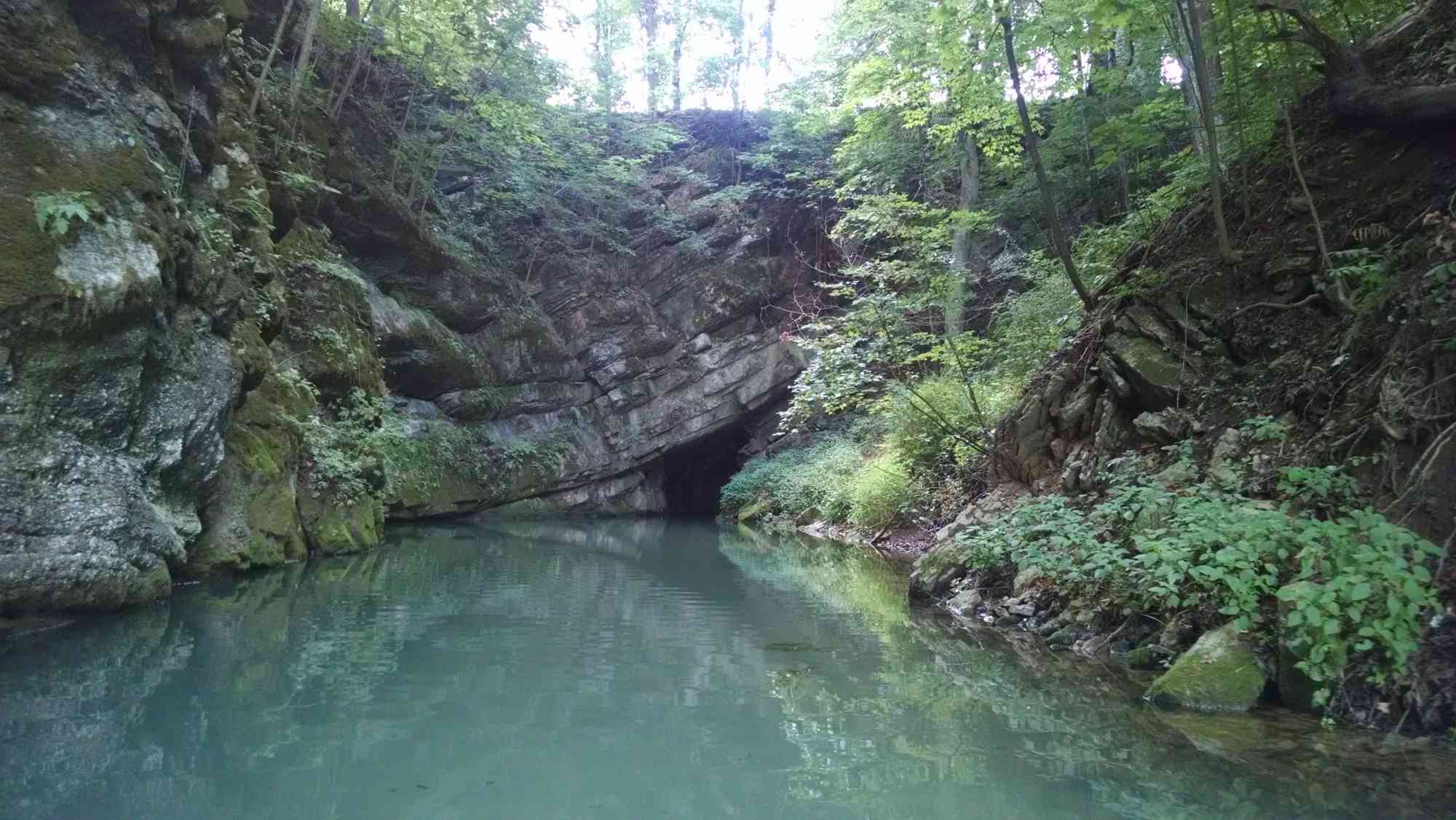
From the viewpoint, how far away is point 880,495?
1331 cm

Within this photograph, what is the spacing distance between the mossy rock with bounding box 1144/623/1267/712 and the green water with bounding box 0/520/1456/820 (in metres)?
0.18

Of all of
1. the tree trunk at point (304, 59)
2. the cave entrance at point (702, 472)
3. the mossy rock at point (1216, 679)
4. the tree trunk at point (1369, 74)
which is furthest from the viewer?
the cave entrance at point (702, 472)

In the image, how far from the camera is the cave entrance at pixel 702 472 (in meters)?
26.6

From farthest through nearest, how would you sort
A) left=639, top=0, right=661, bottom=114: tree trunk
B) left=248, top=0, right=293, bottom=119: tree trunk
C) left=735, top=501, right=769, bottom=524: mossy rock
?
left=639, top=0, right=661, bottom=114: tree trunk, left=735, top=501, right=769, bottom=524: mossy rock, left=248, top=0, right=293, bottom=119: tree trunk

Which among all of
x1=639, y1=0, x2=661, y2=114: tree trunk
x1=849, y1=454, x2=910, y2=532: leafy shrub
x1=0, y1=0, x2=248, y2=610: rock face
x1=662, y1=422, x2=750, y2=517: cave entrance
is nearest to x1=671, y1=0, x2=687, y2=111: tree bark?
x1=639, y1=0, x2=661, y2=114: tree trunk

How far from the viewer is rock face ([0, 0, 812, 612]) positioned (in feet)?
17.7

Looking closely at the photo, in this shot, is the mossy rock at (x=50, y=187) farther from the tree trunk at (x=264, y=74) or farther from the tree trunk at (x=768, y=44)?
the tree trunk at (x=768, y=44)

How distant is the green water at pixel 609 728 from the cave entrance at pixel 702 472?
779 inches

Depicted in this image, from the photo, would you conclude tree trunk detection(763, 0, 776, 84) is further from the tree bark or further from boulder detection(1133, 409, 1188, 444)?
boulder detection(1133, 409, 1188, 444)

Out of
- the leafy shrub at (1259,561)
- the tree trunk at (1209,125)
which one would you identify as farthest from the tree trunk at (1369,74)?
the leafy shrub at (1259,561)

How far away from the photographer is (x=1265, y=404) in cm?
575

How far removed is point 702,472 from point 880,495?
1566 centimetres

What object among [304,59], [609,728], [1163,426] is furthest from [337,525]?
[1163,426]

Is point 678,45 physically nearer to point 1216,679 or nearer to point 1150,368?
point 1150,368
